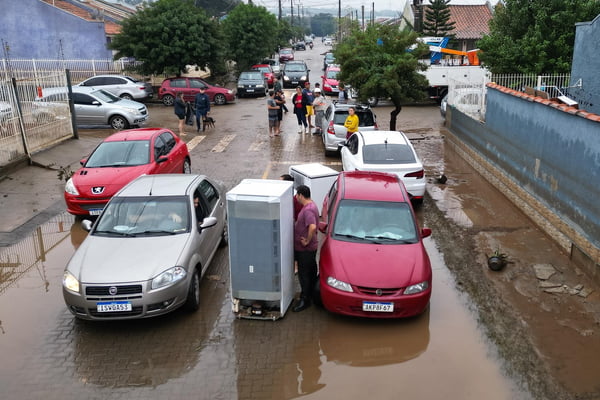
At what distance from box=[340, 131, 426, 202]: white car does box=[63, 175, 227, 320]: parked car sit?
13.6 feet

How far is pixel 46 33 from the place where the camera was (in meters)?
32.1

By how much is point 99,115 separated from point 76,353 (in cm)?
1537

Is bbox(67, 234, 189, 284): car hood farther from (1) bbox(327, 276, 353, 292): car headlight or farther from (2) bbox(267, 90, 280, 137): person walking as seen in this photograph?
(2) bbox(267, 90, 280, 137): person walking

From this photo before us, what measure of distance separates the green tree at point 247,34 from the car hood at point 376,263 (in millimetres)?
33227

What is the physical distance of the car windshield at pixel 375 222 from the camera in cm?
754

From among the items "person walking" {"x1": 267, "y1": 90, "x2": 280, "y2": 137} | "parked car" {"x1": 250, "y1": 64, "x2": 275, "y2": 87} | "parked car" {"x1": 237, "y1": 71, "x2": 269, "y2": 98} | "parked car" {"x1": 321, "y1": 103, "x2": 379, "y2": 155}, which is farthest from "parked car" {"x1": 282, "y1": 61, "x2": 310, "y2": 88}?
"parked car" {"x1": 321, "y1": 103, "x2": 379, "y2": 155}

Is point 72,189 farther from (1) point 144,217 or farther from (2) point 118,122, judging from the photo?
(2) point 118,122

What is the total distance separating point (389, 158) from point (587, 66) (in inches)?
291

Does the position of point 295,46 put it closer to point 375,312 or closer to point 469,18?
point 469,18

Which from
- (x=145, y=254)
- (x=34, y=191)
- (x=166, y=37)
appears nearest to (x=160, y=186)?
(x=145, y=254)

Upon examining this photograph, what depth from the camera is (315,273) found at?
7508mm

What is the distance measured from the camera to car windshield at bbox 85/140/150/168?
37.1ft

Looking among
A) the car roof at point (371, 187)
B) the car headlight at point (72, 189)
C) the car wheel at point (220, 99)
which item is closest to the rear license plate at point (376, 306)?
the car roof at point (371, 187)

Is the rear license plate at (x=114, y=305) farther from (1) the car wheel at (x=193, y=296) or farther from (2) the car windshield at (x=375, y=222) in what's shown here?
(2) the car windshield at (x=375, y=222)
